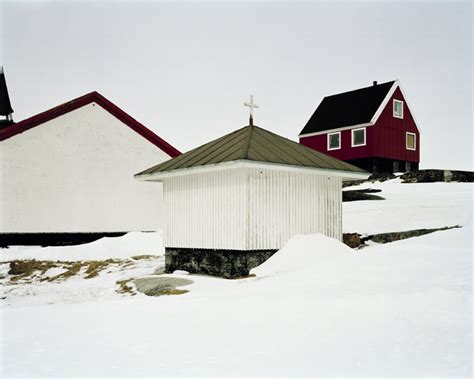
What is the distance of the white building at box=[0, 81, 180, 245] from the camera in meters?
23.0

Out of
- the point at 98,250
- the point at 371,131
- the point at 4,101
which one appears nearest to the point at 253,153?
the point at 98,250

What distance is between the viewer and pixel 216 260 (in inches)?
602

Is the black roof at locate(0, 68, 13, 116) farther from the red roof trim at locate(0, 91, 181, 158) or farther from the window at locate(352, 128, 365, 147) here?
the window at locate(352, 128, 365, 147)

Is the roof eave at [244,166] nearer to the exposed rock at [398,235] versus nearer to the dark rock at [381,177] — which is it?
the exposed rock at [398,235]

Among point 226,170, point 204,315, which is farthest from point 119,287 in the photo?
point 204,315

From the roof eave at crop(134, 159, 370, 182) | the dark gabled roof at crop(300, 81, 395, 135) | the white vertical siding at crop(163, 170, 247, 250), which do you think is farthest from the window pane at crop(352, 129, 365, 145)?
the white vertical siding at crop(163, 170, 247, 250)

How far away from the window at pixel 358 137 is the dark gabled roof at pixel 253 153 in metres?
18.9

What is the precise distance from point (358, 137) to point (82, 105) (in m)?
18.6

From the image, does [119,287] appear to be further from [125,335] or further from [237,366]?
[237,366]

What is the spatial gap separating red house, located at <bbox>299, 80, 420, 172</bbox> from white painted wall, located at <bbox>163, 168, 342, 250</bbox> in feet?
62.6

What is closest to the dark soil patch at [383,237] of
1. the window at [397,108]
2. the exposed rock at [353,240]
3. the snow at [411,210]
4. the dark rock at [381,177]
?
the exposed rock at [353,240]

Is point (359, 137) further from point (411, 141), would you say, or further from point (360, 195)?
point (360, 195)

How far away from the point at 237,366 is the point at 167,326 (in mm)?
2129

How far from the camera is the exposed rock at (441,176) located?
3079 centimetres
